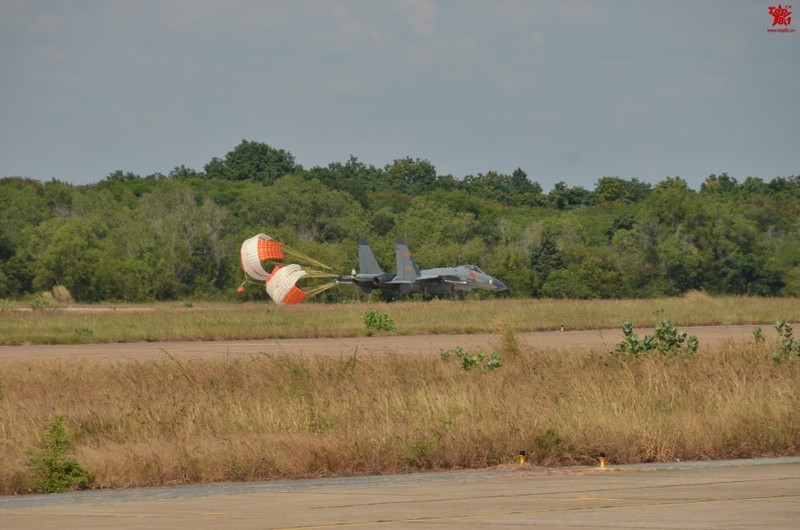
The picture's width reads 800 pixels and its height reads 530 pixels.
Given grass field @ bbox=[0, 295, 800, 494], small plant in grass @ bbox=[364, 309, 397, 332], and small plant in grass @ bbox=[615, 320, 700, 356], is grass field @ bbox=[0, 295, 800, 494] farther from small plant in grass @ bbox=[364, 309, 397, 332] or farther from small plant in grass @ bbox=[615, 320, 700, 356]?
small plant in grass @ bbox=[364, 309, 397, 332]

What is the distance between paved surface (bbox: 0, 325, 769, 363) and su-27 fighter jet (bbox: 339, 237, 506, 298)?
21205 millimetres

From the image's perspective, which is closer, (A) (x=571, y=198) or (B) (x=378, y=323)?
(B) (x=378, y=323)

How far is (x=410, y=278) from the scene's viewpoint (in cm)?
6206

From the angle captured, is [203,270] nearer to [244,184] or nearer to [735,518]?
[244,184]

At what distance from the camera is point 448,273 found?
62.7m

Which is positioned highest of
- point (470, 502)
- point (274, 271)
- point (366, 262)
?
point (366, 262)

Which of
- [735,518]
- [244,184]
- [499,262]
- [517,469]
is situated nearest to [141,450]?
[517,469]

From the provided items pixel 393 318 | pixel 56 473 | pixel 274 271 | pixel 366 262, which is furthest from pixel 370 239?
pixel 56 473

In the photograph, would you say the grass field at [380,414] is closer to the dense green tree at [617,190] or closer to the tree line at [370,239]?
the tree line at [370,239]

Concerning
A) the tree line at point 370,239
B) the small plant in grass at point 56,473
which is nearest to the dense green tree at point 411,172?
the tree line at point 370,239

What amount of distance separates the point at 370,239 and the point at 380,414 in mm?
72233

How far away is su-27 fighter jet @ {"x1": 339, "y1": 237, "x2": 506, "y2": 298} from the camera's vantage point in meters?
61.8

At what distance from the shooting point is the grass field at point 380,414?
1469cm

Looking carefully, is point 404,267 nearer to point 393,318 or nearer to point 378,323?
point 393,318
